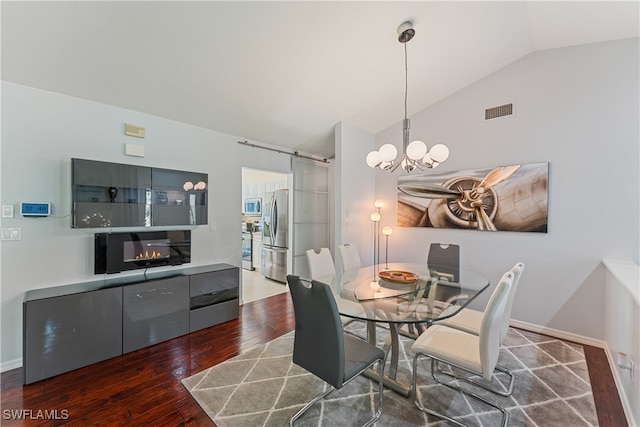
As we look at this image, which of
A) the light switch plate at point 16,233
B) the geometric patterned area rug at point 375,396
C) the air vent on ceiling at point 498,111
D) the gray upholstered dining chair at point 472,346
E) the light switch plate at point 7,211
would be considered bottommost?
the geometric patterned area rug at point 375,396

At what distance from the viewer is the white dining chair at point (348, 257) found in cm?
322

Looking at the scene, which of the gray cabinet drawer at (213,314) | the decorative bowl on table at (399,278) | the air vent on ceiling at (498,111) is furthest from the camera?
the air vent on ceiling at (498,111)

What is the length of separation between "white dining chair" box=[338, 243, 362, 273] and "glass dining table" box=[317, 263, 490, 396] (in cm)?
31

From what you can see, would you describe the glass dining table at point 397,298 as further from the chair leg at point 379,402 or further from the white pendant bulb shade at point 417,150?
the white pendant bulb shade at point 417,150

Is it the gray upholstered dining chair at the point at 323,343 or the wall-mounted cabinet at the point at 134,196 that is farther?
the wall-mounted cabinet at the point at 134,196

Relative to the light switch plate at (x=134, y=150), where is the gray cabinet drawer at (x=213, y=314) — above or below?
below

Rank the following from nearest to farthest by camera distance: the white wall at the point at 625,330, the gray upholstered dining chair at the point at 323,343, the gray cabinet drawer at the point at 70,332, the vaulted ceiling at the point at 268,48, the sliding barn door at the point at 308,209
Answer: the gray upholstered dining chair at the point at 323,343
the white wall at the point at 625,330
the vaulted ceiling at the point at 268,48
the gray cabinet drawer at the point at 70,332
the sliding barn door at the point at 308,209

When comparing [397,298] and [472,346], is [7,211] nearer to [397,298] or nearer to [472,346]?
[397,298]

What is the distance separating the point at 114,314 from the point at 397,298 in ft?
8.61

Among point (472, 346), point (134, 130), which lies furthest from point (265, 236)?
point (472, 346)

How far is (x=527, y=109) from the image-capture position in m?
3.27

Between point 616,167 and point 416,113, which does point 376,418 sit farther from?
point 416,113

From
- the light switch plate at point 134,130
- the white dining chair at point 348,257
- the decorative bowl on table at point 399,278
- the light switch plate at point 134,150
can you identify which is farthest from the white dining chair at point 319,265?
the light switch plate at point 134,130

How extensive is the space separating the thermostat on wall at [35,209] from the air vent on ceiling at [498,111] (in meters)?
5.05
